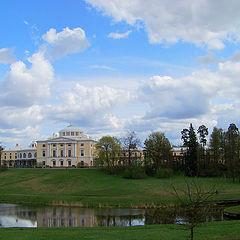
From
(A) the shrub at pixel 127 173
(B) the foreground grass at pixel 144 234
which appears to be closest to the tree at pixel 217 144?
(A) the shrub at pixel 127 173

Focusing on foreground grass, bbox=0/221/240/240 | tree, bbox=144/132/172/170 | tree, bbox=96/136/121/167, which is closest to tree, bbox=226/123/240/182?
tree, bbox=144/132/172/170

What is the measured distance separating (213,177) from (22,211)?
144 ft

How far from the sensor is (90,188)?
60.3m

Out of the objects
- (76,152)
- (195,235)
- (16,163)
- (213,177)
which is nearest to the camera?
(195,235)

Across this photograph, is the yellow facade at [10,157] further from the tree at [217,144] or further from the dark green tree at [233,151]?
the dark green tree at [233,151]

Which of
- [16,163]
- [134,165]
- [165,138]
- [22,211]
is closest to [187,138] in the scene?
[165,138]

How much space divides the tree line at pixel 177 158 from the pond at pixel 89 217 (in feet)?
106

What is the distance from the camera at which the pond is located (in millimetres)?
29438

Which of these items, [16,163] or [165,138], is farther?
[16,163]

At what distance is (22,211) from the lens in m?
37.8

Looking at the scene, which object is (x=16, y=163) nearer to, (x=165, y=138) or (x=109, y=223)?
(x=165, y=138)

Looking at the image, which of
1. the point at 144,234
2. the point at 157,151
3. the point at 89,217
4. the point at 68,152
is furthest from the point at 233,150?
the point at 68,152

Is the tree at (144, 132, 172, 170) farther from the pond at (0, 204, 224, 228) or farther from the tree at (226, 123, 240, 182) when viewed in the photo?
the pond at (0, 204, 224, 228)

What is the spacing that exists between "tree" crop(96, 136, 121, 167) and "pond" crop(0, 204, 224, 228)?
42.2 meters
